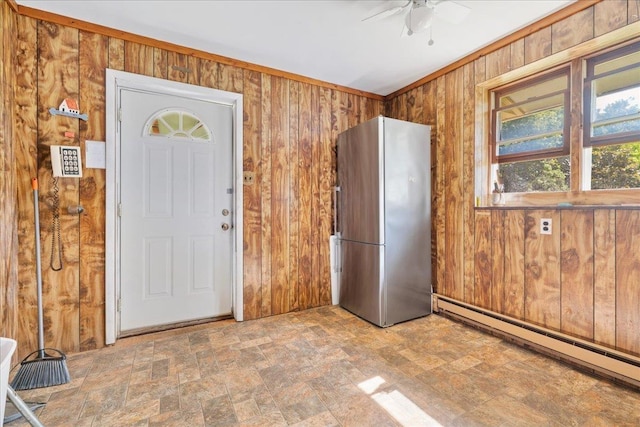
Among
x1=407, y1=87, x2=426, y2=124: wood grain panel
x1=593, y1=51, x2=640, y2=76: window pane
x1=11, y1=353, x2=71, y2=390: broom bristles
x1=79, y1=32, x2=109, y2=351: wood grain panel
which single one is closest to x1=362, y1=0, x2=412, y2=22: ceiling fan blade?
x1=407, y1=87, x2=426, y2=124: wood grain panel

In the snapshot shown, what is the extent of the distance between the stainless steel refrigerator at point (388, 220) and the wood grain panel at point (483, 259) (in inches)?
17.1

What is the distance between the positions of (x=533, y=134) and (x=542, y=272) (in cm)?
110

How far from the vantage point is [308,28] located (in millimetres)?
2242

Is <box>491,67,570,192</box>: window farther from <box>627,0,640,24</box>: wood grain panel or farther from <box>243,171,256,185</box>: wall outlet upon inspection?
<box>243,171,256,185</box>: wall outlet

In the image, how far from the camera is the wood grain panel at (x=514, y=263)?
7.68ft

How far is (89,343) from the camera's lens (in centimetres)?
223

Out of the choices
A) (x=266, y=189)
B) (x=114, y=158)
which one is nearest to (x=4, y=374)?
(x=114, y=158)

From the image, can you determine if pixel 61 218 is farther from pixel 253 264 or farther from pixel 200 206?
pixel 253 264

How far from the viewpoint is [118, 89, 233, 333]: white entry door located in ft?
8.06

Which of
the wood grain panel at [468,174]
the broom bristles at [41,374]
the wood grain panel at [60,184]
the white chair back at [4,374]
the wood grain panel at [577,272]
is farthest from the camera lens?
the wood grain panel at [468,174]

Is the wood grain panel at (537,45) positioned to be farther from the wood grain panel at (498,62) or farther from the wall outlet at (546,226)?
the wall outlet at (546,226)

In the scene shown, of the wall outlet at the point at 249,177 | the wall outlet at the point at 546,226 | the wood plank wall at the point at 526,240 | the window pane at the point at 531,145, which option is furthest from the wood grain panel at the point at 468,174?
the wall outlet at the point at 249,177

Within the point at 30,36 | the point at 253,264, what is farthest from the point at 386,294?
the point at 30,36

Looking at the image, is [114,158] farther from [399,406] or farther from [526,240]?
[526,240]
